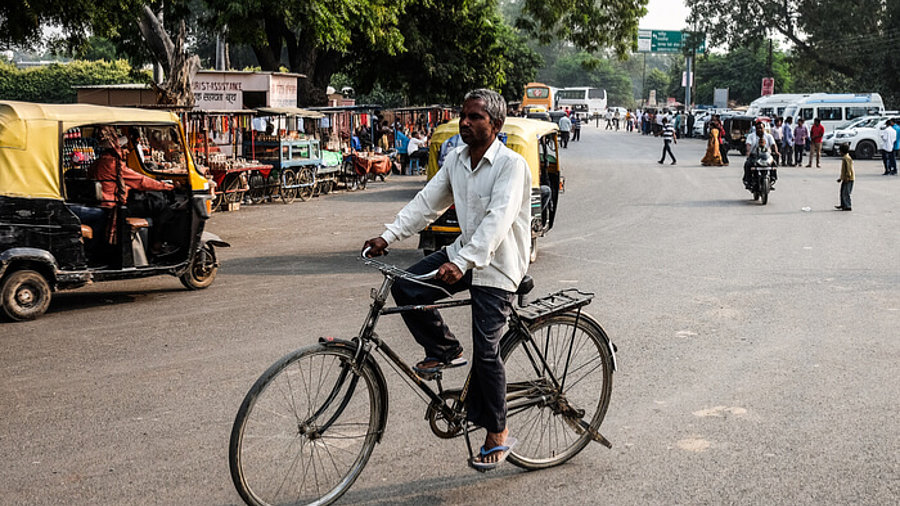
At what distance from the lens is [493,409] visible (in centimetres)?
436

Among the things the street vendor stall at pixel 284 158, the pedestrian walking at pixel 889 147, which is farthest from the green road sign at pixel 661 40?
the street vendor stall at pixel 284 158

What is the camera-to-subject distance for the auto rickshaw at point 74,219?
8.38m

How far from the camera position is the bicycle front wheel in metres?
3.89

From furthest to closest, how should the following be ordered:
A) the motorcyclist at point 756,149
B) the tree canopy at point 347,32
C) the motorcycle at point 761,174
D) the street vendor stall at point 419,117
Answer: the street vendor stall at point 419,117
the motorcyclist at point 756,149
the motorcycle at point 761,174
the tree canopy at point 347,32

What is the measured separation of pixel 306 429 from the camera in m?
4.16

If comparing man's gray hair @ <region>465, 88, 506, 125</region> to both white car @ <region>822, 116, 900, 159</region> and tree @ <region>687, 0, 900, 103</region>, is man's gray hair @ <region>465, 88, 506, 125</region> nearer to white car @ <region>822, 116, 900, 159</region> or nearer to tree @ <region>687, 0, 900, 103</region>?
white car @ <region>822, 116, 900, 159</region>

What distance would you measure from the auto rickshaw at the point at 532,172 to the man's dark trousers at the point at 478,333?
656cm

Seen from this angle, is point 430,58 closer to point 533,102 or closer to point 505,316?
point 505,316

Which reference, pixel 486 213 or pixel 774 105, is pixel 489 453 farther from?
pixel 774 105

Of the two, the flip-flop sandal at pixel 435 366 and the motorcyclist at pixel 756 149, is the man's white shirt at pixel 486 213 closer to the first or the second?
the flip-flop sandal at pixel 435 366

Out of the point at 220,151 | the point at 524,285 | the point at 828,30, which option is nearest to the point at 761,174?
the point at 220,151

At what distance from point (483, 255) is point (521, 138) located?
8.09 metres

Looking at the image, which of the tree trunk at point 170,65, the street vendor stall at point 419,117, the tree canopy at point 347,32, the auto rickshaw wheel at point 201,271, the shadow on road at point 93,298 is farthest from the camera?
the street vendor stall at point 419,117

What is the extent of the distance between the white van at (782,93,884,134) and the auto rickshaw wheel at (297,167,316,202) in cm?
2862
